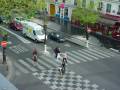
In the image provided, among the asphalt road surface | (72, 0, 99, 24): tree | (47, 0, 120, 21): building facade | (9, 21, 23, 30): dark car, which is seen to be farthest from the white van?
(47, 0, 120, 21): building facade

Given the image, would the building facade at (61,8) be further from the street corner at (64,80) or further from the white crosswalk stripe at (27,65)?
the street corner at (64,80)

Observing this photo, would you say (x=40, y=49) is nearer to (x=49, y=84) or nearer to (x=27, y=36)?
(x=27, y=36)

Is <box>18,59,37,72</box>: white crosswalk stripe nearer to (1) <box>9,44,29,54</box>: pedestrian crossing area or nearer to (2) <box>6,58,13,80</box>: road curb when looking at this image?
(2) <box>6,58,13,80</box>: road curb

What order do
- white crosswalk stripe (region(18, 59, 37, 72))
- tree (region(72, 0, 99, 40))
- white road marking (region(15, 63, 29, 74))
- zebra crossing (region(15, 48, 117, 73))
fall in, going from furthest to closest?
tree (region(72, 0, 99, 40)) → zebra crossing (region(15, 48, 117, 73)) → white crosswalk stripe (region(18, 59, 37, 72)) → white road marking (region(15, 63, 29, 74))

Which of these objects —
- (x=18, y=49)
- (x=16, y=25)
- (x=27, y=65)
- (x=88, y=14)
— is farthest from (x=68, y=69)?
(x=16, y=25)

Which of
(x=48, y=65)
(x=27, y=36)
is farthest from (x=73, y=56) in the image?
(x=27, y=36)

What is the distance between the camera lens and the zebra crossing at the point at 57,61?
3506cm

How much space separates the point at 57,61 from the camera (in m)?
37.2

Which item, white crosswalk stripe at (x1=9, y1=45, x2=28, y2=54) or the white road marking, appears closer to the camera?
the white road marking

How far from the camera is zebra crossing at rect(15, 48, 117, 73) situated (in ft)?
115

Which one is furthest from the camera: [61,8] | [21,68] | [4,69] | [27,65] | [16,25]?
[61,8]

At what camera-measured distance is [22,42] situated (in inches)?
1801

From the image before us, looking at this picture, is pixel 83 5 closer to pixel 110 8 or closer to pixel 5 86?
pixel 110 8

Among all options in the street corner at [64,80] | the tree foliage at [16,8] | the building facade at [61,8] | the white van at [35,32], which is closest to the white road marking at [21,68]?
the street corner at [64,80]
